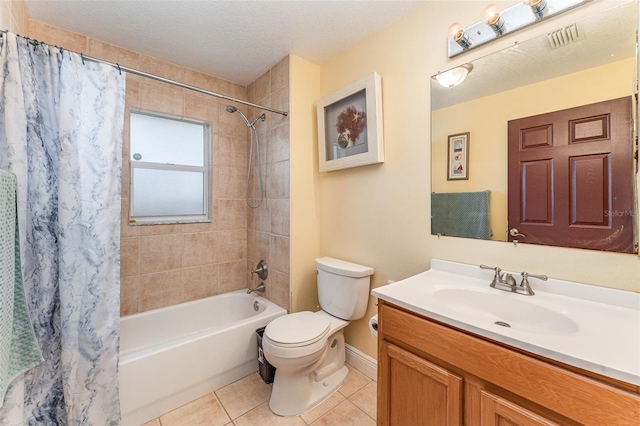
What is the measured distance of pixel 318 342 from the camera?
1.51m

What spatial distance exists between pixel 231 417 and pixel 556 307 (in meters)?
1.72

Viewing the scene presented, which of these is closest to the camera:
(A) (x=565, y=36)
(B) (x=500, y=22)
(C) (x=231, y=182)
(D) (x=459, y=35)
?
(A) (x=565, y=36)

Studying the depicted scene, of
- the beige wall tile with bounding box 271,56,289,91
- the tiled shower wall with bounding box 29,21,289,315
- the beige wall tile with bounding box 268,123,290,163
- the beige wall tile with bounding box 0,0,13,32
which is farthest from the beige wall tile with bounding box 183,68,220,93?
the beige wall tile with bounding box 0,0,13,32

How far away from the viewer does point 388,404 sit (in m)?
1.10

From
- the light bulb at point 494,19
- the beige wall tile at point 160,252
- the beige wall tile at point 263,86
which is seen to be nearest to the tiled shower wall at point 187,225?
the beige wall tile at point 160,252

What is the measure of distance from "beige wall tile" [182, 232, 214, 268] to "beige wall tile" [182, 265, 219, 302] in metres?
0.05

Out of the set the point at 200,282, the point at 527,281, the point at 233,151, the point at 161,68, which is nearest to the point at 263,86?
the point at 233,151

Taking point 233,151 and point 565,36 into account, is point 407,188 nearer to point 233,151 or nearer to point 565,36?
point 565,36

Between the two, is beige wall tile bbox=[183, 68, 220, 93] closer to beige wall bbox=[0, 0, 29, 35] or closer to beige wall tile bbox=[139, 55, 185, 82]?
beige wall tile bbox=[139, 55, 185, 82]

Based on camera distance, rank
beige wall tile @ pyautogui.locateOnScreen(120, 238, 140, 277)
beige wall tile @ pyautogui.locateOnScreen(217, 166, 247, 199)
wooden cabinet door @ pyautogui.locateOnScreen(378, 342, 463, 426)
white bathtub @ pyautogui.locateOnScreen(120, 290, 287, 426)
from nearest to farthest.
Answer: wooden cabinet door @ pyautogui.locateOnScreen(378, 342, 463, 426), white bathtub @ pyautogui.locateOnScreen(120, 290, 287, 426), beige wall tile @ pyautogui.locateOnScreen(120, 238, 140, 277), beige wall tile @ pyautogui.locateOnScreen(217, 166, 247, 199)

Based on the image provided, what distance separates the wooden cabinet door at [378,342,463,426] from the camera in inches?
34.7

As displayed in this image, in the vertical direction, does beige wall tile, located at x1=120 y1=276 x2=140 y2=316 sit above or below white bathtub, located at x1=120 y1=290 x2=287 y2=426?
above

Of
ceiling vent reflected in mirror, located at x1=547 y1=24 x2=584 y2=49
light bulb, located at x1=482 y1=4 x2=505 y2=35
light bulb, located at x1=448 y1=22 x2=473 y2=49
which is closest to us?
ceiling vent reflected in mirror, located at x1=547 y1=24 x2=584 y2=49

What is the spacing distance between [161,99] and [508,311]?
268 cm
